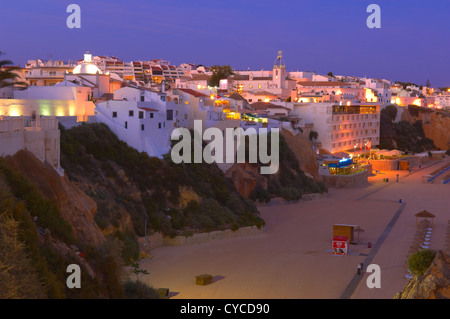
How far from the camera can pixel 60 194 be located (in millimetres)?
18797

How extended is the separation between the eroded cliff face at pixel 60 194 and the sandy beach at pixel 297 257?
9.14 ft

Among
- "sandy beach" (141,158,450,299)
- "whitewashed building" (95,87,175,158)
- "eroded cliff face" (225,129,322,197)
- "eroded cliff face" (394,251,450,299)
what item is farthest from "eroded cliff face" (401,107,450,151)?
"eroded cliff face" (394,251,450,299)

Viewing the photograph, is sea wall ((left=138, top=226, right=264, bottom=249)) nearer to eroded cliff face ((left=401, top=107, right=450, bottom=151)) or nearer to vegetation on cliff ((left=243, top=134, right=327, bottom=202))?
vegetation on cliff ((left=243, top=134, right=327, bottom=202))

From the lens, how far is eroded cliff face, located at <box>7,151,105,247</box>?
18.2 meters

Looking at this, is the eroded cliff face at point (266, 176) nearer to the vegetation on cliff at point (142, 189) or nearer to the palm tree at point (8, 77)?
the vegetation on cliff at point (142, 189)

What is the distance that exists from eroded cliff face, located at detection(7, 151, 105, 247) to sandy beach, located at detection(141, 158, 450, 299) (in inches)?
110

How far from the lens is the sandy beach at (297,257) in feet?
63.0

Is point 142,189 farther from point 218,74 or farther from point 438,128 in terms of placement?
point 438,128

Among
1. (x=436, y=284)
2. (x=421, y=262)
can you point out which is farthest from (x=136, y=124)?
(x=436, y=284)

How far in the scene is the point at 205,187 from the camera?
99.0 feet

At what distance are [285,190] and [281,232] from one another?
8.53m

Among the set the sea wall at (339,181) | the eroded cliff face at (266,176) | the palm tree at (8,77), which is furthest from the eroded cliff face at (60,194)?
the sea wall at (339,181)
